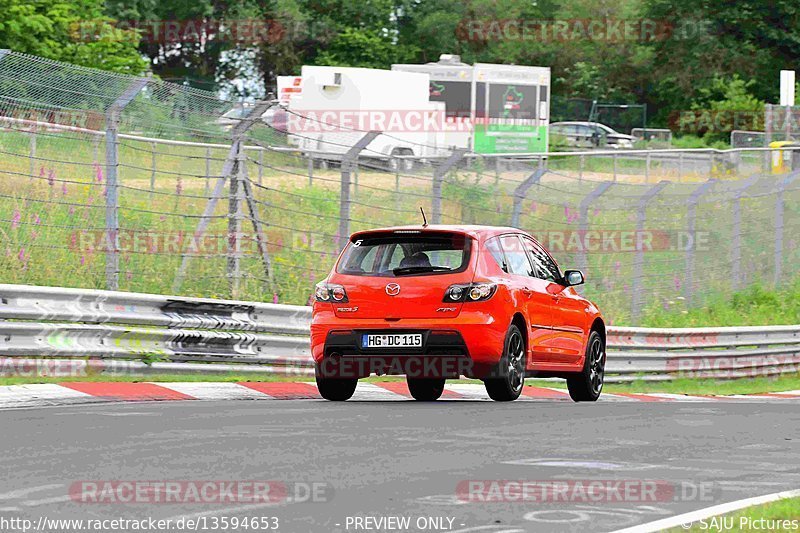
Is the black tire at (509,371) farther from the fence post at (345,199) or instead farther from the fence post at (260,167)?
the fence post at (260,167)

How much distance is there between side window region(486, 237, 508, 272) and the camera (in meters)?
13.8

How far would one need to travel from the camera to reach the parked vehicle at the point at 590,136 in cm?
6044

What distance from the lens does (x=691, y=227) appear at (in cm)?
2569

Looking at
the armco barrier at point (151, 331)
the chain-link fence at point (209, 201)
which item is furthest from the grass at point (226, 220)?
the armco barrier at point (151, 331)

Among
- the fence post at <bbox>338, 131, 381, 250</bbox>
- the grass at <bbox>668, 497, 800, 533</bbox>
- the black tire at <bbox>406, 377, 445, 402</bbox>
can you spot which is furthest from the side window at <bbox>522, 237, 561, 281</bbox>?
the grass at <bbox>668, 497, 800, 533</bbox>

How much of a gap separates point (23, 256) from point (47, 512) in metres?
9.07

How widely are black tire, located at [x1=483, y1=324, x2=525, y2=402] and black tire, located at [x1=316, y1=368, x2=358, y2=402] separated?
117 cm

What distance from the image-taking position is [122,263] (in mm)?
18219

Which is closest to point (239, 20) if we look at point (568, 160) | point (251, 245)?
point (568, 160)

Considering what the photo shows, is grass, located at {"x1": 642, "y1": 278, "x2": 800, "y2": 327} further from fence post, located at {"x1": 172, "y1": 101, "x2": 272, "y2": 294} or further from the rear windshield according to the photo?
the rear windshield

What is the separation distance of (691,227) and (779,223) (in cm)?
429

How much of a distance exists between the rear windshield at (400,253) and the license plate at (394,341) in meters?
0.52

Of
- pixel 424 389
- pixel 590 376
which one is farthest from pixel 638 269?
pixel 424 389

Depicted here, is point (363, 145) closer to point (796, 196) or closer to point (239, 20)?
point (796, 196)
